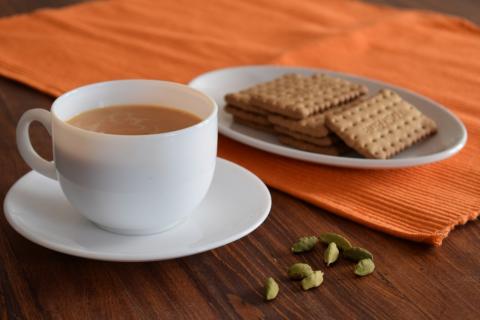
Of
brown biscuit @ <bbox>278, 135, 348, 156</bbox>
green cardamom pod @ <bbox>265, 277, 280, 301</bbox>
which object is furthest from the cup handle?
brown biscuit @ <bbox>278, 135, 348, 156</bbox>

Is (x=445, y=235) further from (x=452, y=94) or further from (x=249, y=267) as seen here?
(x=452, y=94)

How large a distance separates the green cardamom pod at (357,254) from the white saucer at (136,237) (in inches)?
3.9

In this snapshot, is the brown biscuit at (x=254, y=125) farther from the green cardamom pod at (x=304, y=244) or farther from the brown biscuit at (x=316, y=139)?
the green cardamom pod at (x=304, y=244)

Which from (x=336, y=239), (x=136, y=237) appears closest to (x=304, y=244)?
(x=336, y=239)

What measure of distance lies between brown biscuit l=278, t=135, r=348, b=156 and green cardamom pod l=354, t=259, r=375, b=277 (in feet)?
0.88

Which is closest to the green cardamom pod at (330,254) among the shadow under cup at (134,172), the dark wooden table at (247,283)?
the dark wooden table at (247,283)

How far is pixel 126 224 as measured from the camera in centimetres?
73

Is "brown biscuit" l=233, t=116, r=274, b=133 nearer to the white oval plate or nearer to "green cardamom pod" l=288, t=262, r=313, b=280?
the white oval plate

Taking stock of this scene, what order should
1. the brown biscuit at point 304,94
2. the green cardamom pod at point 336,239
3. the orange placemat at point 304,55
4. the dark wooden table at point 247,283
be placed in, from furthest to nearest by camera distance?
1. the brown biscuit at point 304,94
2. the orange placemat at point 304,55
3. the green cardamom pod at point 336,239
4. the dark wooden table at point 247,283

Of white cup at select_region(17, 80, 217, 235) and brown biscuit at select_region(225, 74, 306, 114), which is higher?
white cup at select_region(17, 80, 217, 235)

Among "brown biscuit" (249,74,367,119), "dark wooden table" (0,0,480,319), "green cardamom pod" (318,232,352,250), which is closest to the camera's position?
"dark wooden table" (0,0,480,319)

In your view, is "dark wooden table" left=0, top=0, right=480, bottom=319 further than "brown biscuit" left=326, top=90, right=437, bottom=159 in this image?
No

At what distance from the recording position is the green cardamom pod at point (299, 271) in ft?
2.40

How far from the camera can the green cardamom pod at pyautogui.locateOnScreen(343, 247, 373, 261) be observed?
772 millimetres
